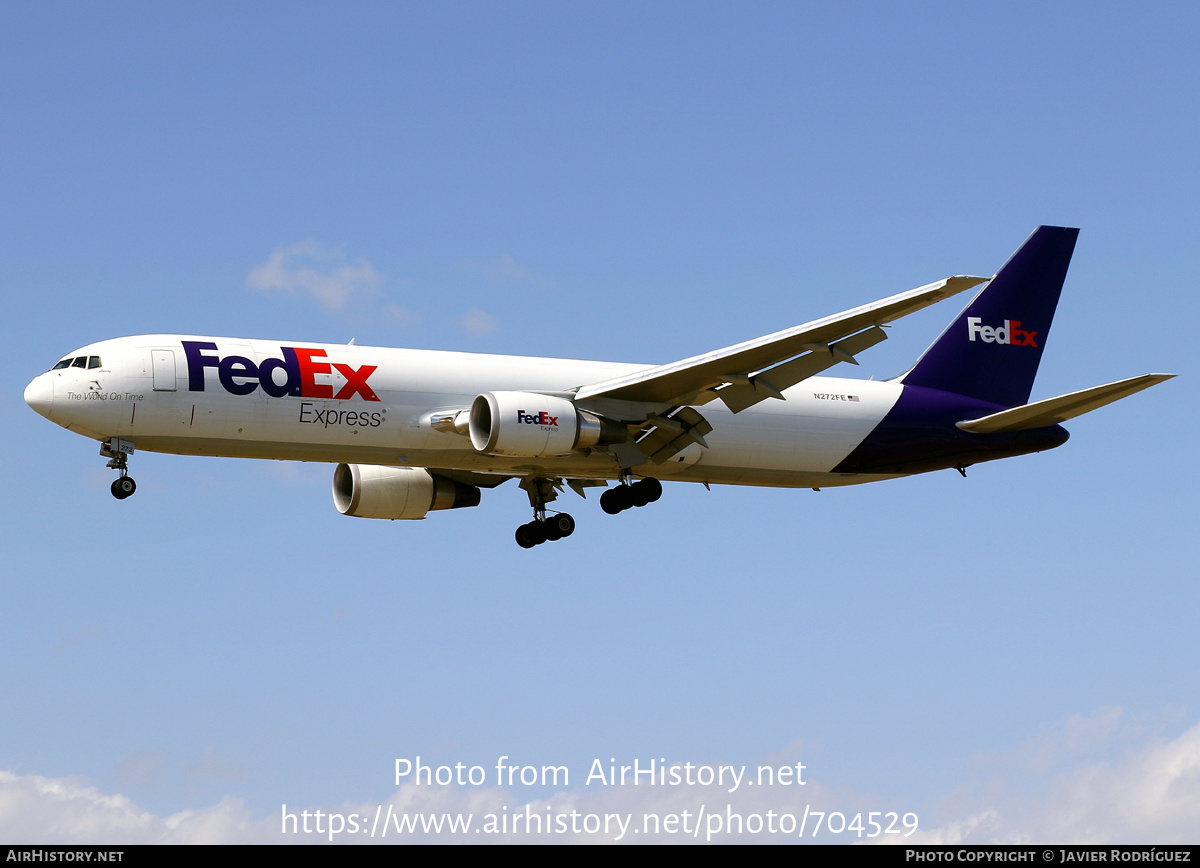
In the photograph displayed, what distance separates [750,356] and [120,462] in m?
14.2

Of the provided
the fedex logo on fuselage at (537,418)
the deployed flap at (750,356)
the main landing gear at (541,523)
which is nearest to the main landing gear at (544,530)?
the main landing gear at (541,523)

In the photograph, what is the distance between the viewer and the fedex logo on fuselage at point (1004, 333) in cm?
4166

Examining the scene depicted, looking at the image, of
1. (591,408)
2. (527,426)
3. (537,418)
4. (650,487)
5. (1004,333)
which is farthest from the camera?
(1004,333)

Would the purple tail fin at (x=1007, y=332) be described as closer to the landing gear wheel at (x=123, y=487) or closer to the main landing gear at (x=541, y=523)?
the main landing gear at (x=541, y=523)

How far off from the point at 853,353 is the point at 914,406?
7.14 meters

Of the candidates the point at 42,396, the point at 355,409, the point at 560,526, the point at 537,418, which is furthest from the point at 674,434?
the point at 42,396

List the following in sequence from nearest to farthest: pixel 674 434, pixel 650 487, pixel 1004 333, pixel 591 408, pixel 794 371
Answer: pixel 794 371
pixel 591 408
pixel 674 434
pixel 650 487
pixel 1004 333

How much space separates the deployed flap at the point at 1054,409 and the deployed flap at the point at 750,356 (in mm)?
6629

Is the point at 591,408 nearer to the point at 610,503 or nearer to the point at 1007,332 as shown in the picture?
the point at 610,503

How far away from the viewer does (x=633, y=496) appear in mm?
37812

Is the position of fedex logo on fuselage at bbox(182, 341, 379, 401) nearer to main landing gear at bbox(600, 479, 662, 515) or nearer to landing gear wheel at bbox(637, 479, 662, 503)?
main landing gear at bbox(600, 479, 662, 515)

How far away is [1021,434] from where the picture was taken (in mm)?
39688
